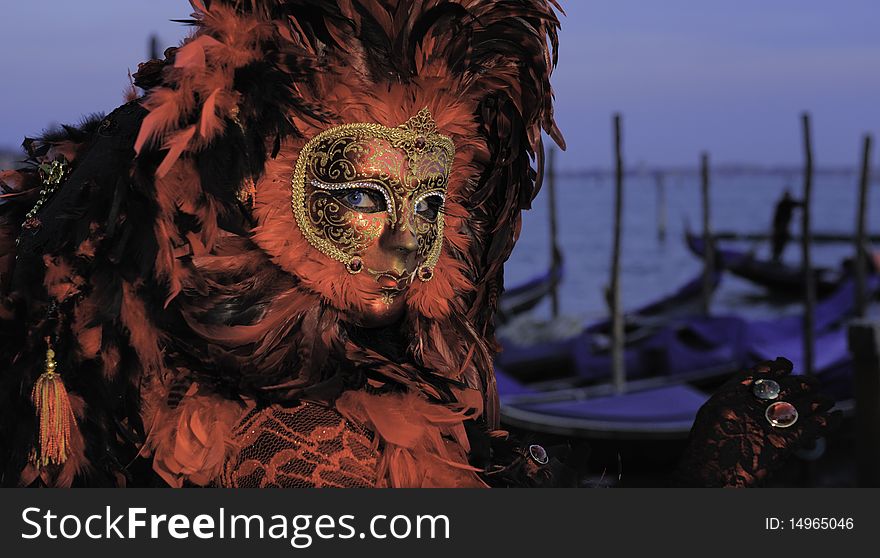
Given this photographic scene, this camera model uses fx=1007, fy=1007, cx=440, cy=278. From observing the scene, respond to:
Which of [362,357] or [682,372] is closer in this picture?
[362,357]

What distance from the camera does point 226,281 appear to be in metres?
1.75

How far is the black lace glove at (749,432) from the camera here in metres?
1.95

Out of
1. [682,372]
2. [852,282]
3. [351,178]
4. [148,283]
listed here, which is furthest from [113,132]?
[852,282]

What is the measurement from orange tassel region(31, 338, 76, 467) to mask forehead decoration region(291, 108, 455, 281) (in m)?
0.48

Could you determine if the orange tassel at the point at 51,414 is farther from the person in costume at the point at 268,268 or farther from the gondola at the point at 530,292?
the gondola at the point at 530,292

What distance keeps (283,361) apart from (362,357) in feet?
0.51

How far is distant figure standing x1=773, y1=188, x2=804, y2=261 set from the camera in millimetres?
21905

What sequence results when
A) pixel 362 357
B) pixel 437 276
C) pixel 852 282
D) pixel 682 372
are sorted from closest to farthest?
pixel 362 357 → pixel 437 276 → pixel 682 372 → pixel 852 282

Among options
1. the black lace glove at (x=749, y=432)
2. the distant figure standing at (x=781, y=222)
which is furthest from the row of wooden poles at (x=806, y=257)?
the black lace glove at (x=749, y=432)

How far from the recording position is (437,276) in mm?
2021

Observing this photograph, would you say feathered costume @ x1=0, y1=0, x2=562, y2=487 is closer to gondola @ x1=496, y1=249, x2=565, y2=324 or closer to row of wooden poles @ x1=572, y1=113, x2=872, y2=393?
row of wooden poles @ x1=572, y1=113, x2=872, y2=393

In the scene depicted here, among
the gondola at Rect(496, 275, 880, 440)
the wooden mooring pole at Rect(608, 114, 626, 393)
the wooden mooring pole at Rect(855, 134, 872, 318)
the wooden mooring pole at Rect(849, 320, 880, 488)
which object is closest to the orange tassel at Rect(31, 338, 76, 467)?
the wooden mooring pole at Rect(849, 320, 880, 488)

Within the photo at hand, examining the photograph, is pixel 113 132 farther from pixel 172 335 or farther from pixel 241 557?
pixel 241 557

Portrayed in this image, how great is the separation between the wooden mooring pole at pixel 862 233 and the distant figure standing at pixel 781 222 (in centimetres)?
778
